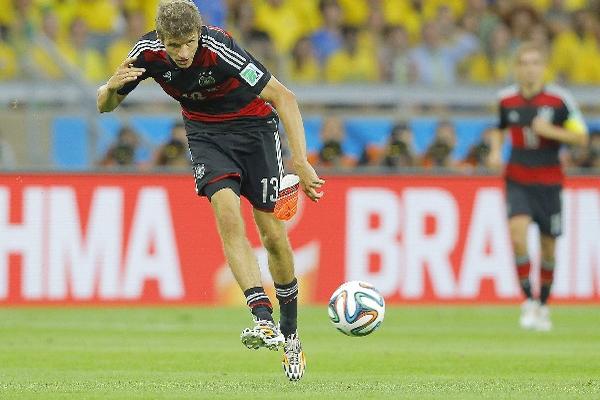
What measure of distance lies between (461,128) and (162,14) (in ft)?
35.3

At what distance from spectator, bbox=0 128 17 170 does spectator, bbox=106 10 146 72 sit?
2.05m

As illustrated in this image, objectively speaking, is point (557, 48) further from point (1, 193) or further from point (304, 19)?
point (1, 193)

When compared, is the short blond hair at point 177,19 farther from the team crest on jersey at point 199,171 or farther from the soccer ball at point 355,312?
the soccer ball at point 355,312

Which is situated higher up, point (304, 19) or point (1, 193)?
point (304, 19)

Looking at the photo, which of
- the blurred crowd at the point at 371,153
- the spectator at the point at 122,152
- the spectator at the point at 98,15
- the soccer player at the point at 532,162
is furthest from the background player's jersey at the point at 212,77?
the spectator at the point at 98,15

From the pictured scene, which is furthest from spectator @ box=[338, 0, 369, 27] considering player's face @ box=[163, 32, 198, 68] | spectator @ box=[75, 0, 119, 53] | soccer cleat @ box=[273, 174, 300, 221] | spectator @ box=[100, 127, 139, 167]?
player's face @ box=[163, 32, 198, 68]

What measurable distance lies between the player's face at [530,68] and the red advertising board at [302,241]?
2469 millimetres

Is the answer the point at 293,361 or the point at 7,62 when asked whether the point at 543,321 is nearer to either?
the point at 293,361

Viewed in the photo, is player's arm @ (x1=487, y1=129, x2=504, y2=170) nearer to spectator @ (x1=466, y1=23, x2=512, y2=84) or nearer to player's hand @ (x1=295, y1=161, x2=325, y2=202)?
spectator @ (x1=466, y1=23, x2=512, y2=84)

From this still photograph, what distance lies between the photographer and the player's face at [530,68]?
14133mm

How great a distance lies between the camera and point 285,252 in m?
9.03

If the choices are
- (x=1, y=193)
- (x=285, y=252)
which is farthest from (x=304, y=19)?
(x=285, y=252)

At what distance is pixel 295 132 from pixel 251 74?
45cm

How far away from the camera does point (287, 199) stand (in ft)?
29.2
